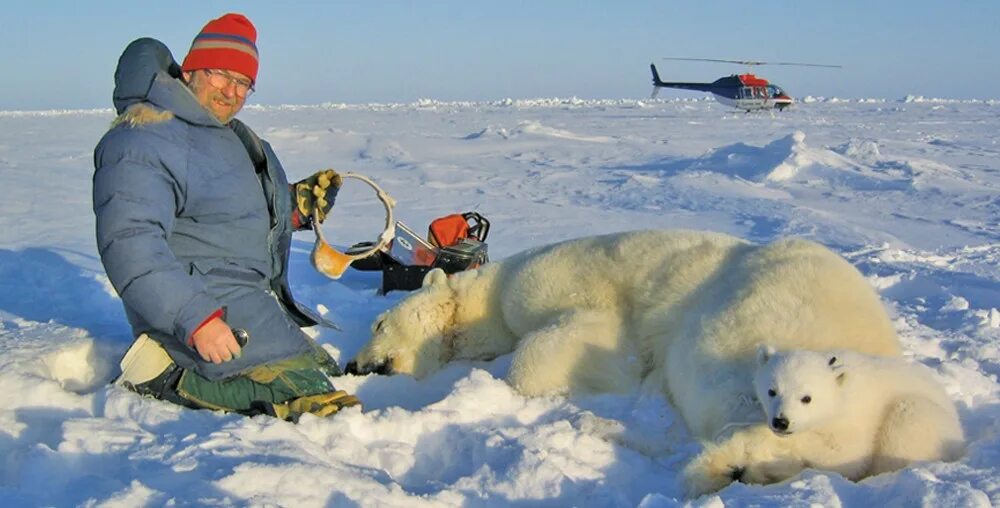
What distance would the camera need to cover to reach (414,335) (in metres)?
4.38

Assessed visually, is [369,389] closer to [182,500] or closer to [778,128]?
[182,500]

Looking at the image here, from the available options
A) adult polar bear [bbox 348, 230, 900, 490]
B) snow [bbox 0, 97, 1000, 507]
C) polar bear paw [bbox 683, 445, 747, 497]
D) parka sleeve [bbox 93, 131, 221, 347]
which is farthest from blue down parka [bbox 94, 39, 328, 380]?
polar bear paw [bbox 683, 445, 747, 497]

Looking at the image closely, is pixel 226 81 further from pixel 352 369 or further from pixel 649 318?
pixel 649 318

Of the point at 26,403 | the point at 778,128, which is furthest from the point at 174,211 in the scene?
the point at 778,128

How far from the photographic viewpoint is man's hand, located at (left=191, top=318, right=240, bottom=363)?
2.87 m

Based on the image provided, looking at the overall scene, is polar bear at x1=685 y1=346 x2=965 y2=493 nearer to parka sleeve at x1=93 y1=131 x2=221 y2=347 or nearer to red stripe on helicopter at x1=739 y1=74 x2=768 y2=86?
parka sleeve at x1=93 y1=131 x2=221 y2=347

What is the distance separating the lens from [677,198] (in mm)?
11055

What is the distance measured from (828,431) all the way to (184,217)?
2.43 m

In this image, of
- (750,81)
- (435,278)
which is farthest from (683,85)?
(435,278)

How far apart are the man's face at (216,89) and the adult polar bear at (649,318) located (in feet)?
4.83

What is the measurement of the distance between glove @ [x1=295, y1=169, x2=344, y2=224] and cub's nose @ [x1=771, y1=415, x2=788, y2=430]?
2449 millimetres

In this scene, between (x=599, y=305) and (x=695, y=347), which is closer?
(x=695, y=347)

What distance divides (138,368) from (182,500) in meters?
1.26

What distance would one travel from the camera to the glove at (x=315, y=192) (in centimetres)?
418
